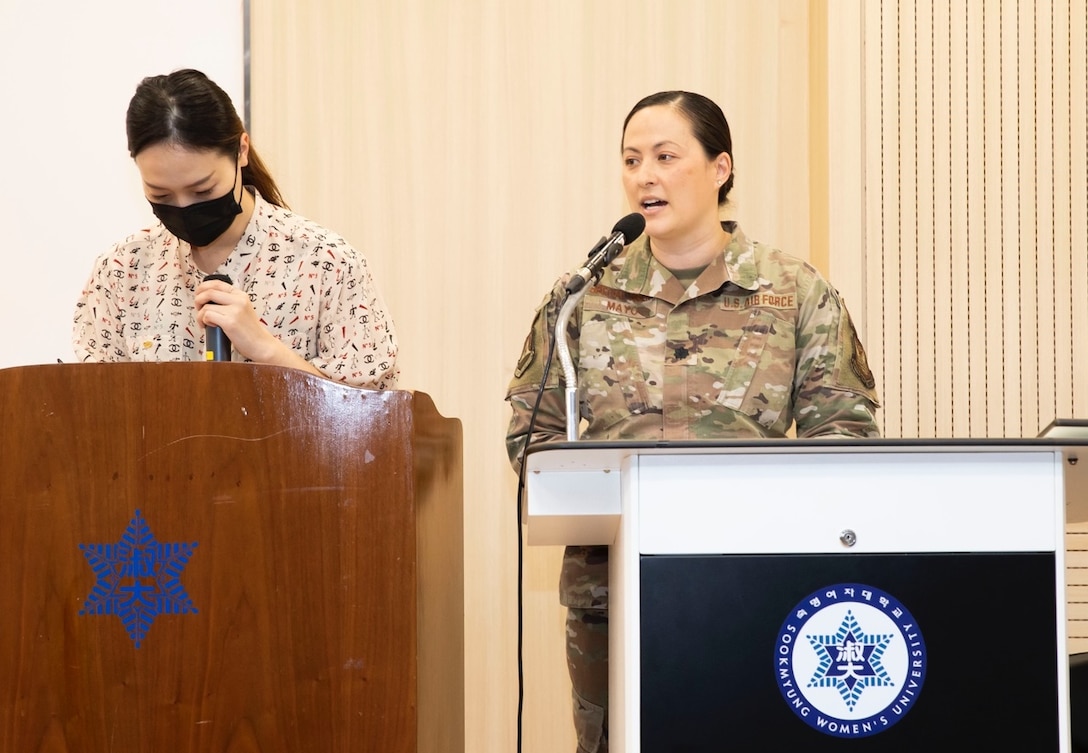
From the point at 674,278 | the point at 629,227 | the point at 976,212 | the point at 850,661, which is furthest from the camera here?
the point at 976,212

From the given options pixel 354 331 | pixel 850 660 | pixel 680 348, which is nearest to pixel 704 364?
pixel 680 348

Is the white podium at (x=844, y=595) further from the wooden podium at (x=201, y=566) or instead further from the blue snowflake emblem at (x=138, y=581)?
the blue snowflake emblem at (x=138, y=581)

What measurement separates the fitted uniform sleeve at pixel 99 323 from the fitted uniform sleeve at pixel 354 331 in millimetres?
405

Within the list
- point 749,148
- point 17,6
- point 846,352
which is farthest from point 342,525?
point 17,6

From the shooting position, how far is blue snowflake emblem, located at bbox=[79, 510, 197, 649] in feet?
5.08

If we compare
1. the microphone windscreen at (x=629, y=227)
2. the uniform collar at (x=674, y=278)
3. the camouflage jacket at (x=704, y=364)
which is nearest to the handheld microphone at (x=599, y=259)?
the microphone windscreen at (x=629, y=227)

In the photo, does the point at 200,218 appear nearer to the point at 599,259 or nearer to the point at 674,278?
the point at 599,259

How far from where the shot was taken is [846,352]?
2291 mm

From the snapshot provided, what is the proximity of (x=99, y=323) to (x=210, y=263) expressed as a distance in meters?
0.24

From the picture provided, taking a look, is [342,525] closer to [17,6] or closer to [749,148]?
[749,148]

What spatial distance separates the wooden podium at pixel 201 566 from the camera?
1542 millimetres

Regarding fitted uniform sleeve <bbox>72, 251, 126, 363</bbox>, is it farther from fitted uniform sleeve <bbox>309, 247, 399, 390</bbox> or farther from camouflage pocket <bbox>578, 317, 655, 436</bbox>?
camouflage pocket <bbox>578, 317, 655, 436</bbox>

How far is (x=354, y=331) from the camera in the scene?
2174 mm

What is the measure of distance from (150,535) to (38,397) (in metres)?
0.25
